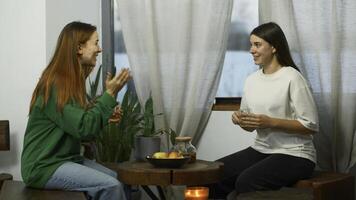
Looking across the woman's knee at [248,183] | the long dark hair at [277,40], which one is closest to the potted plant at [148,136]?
the woman's knee at [248,183]

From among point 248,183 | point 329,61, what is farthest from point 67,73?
point 329,61

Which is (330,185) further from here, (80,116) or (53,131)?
(53,131)

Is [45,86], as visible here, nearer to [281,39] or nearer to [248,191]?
[248,191]

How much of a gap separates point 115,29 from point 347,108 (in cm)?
184

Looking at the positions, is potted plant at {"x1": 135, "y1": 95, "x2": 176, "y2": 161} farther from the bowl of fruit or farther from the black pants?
the black pants

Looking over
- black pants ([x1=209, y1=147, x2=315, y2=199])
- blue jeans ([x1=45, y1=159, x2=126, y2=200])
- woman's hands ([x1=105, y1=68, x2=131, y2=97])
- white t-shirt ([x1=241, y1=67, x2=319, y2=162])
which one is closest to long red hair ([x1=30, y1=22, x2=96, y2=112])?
woman's hands ([x1=105, y1=68, x2=131, y2=97])

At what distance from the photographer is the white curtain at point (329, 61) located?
3406 millimetres

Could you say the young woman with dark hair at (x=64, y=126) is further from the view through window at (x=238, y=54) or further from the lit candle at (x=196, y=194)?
the view through window at (x=238, y=54)

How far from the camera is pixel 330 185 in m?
2.87

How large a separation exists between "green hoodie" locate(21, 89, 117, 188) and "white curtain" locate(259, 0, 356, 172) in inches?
59.1

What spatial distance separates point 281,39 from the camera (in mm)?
3160

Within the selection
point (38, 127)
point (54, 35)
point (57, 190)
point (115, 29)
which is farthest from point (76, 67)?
point (115, 29)

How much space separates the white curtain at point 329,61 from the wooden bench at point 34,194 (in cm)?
175

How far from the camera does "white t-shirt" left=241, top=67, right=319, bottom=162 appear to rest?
2994 mm
